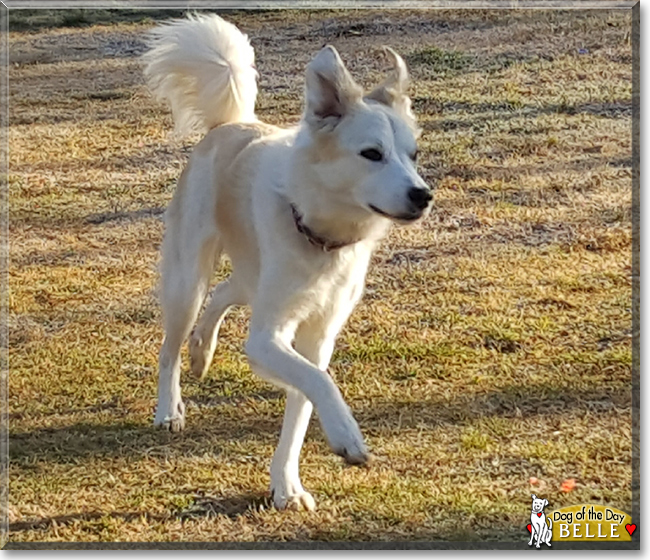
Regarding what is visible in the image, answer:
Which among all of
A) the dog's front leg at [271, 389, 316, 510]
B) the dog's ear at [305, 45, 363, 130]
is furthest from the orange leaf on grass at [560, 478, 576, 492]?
the dog's ear at [305, 45, 363, 130]

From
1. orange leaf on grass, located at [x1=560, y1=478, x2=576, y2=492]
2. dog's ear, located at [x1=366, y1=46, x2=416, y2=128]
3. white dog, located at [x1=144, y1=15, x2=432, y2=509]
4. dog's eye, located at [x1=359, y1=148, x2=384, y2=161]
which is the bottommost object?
orange leaf on grass, located at [x1=560, y1=478, x2=576, y2=492]

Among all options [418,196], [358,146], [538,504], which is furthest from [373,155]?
[538,504]

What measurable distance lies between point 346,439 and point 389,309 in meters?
2.89

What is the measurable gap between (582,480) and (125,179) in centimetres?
516

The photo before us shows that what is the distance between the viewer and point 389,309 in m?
6.36

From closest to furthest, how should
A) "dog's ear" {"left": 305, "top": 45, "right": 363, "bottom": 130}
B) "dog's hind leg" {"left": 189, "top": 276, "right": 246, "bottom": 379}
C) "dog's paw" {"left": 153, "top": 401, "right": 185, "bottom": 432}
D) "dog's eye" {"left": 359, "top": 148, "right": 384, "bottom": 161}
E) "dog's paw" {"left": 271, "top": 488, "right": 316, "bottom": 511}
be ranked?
"dog's eye" {"left": 359, "top": 148, "right": 384, "bottom": 161}
"dog's ear" {"left": 305, "top": 45, "right": 363, "bottom": 130}
"dog's paw" {"left": 271, "top": 488, "right": 316, "bottom": 511}
"dog's paw" {"left": 153, "top": 401, "right": 185, "bottom": 432}
"dog's hind leg" {"left": 189, "top": 276, "right": 246, "bottom": 379}

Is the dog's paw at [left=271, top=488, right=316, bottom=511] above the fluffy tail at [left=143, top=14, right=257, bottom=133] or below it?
below

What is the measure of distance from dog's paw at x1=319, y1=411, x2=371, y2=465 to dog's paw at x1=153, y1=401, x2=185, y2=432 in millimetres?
1558

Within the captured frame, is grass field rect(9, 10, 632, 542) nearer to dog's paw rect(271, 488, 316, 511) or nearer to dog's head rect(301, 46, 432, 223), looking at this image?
dog's paw rect(271, 488, 316, 511)

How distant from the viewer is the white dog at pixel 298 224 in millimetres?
3916

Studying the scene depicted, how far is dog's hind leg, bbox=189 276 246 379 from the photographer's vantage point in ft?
16.7

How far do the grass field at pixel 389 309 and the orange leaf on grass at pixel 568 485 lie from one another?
27 mm

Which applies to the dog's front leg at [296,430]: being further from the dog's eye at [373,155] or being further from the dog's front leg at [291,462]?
the dog's eye at [373,155]

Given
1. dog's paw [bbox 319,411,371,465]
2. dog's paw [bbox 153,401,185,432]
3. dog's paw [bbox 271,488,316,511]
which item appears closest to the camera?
dog's paw [bbox 319,411,371,465]
